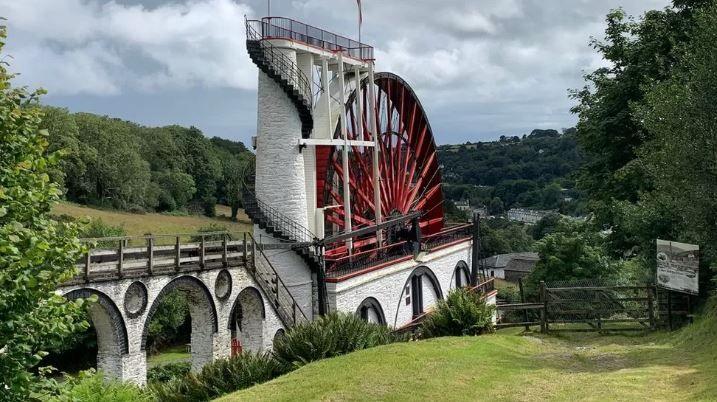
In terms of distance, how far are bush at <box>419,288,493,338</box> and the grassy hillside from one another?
168 centimetres

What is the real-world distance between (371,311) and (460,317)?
21.4 ft

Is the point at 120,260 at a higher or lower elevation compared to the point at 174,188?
lower

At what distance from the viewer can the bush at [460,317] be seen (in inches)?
602

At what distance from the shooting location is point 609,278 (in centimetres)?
2672

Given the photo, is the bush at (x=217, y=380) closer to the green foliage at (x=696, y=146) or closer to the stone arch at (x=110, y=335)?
the stone arch at (x=110, y=335)

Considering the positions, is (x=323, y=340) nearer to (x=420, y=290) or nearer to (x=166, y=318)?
(x=420, y=290)

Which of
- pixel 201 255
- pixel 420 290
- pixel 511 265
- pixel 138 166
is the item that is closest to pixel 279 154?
pixel 201 255

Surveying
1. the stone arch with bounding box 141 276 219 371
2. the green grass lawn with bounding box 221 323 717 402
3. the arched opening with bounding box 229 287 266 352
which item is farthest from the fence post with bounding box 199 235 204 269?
the green grass lawn with bounding box 221 323 717 402

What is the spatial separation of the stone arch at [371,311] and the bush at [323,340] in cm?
719

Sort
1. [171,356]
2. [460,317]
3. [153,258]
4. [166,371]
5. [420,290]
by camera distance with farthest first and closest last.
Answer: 1. [171,356]
2. [166,371]
3. [420,290]
4. [460,317]
5. [153,258]

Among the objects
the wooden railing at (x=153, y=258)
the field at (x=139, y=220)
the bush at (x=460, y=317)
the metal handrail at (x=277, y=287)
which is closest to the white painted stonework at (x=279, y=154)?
the metal handrail at (x=277, y=287)

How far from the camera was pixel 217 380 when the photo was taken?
38.9 ft

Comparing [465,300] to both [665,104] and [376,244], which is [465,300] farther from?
[376,244]

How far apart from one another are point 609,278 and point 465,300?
44.9 ft
